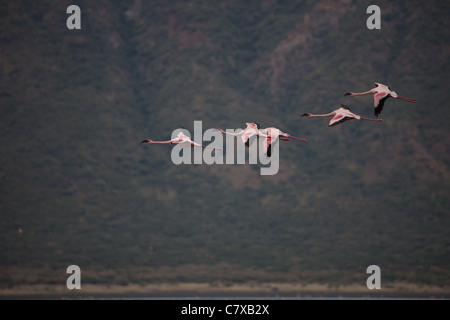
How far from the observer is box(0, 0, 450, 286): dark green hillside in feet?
282

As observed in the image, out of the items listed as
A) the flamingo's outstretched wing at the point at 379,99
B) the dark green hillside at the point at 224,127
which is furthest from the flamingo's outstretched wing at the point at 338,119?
the dark green hillside at the point at 224,127

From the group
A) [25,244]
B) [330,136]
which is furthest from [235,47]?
[25,244]

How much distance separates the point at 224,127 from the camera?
9788 centimetres

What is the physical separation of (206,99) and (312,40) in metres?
14.9

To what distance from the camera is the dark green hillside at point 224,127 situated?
86000 millimetres

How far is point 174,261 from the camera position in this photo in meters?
86.1
